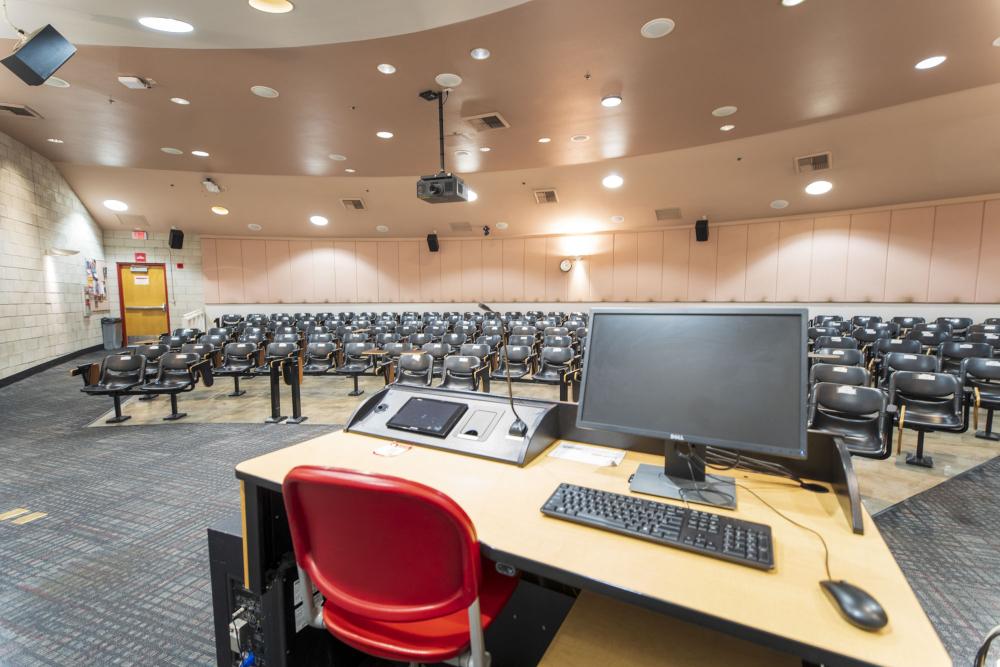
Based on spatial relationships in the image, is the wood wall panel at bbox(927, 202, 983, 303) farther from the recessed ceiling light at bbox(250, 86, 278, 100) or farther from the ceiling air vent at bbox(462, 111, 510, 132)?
the recessed ceiling light at bbox(250, 86, 278, 100)

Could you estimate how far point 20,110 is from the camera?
6.14 m

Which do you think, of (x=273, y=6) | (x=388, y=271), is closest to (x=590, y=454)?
(x=273, y=6)

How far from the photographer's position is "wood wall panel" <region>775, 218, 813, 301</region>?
10805 mm

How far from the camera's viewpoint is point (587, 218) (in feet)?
39.0

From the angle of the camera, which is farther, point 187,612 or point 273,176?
point 273,176

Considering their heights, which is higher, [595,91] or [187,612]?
[595,91]

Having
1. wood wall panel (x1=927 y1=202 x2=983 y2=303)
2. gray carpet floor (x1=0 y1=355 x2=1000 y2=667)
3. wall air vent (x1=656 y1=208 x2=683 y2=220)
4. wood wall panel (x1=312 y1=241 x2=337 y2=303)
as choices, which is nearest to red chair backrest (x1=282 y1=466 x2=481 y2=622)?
gray carpet floor (x1=0 y1=355 x2=1000 y2=667)

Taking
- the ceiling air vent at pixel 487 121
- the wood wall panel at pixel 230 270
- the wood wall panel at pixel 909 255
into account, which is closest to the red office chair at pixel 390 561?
the ceiling air vent at pixel 487 121

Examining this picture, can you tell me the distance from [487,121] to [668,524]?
608cm

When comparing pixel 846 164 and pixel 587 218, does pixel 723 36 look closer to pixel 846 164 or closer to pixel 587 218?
pixel 846 164

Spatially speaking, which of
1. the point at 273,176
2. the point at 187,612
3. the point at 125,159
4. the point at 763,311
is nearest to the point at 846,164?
the point at 763,311

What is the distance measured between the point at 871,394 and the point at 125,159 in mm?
11863

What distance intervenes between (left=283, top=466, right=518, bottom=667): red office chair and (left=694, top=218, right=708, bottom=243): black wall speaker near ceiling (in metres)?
11.9

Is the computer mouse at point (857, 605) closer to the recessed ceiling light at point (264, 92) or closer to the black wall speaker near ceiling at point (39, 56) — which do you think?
the black wall speaker near ceiling at point (39, 56)
